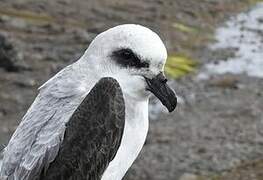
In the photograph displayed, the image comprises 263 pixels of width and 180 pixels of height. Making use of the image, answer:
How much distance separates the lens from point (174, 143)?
16516mm

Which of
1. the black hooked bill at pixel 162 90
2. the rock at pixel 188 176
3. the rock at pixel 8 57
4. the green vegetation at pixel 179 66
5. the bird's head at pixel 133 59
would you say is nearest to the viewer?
the bird's head at pixel 133 59

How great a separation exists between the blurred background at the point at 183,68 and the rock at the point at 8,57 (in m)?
0.02

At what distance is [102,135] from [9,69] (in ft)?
50.0

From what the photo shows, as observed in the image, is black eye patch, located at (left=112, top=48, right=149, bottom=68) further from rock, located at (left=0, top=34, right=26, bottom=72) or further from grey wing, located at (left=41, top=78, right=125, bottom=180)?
rock, located at (left=0, top=34, right=26, bottom=72)

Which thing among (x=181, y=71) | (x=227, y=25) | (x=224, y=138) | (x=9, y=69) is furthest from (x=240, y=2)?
(x=224, y=138)

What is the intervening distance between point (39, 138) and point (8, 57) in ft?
51.2

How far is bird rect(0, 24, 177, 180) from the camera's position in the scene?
18.5ft

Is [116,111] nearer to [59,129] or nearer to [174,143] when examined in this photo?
[59,129]

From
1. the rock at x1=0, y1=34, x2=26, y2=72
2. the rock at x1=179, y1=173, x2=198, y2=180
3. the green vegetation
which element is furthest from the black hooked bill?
the green vegetation

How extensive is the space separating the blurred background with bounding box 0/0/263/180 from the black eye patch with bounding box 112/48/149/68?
8527 mm

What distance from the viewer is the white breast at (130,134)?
5941mm

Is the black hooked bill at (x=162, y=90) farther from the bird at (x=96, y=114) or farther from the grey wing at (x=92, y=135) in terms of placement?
the grey wing at (x=92, y=135)

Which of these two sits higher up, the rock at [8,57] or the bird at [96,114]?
the bird at [96,114]

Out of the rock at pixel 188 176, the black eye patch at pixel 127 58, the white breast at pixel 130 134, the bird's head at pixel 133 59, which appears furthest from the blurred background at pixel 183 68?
the black eye patch at pixel 127 58
